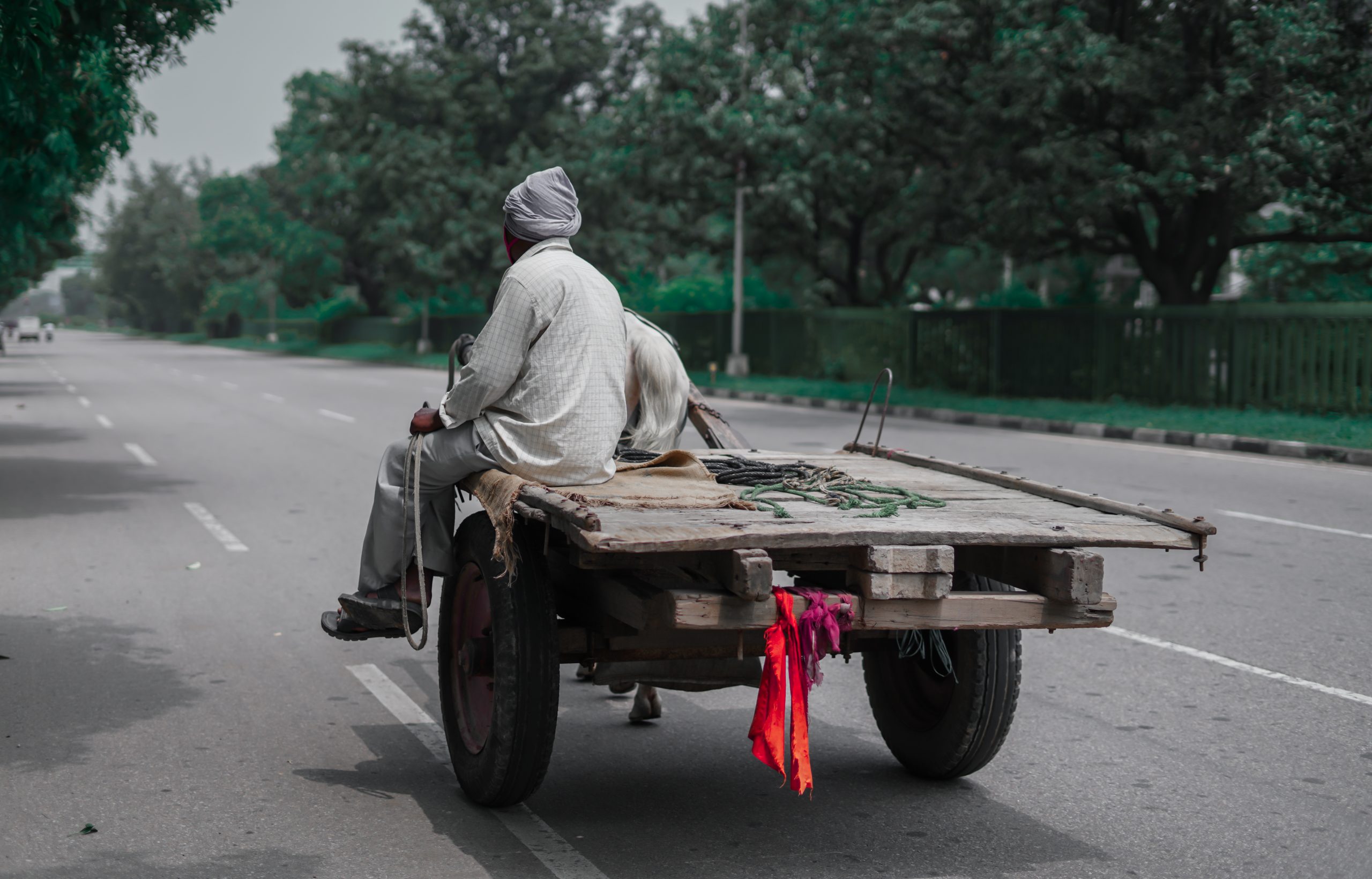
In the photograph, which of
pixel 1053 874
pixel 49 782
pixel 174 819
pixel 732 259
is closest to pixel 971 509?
pixel 1053 874

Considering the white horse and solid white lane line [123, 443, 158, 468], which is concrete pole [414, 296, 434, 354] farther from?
the white horse

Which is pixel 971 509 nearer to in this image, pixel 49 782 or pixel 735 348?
pixel 49 782

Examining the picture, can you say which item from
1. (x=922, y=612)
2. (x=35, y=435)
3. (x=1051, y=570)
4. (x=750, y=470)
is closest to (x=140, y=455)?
(x=35, y=435)

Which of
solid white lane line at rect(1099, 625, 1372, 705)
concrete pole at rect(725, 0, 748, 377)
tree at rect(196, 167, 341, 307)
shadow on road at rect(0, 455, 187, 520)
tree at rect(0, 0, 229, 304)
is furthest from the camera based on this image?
tree at rect(196, 167, 341, 307)

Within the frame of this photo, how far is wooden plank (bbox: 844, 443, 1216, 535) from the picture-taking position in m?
4.09

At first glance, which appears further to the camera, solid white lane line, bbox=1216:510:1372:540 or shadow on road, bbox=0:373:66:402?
shadow on road, bbox=0:373:66:402

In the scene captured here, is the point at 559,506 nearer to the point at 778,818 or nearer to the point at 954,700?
the point at 778,818

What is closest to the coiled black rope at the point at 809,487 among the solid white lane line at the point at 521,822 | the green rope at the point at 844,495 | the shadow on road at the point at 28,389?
the green rope at the point at 844,495

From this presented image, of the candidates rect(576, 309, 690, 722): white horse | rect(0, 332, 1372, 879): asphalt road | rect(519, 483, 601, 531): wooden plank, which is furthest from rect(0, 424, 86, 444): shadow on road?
rect(519, 483, 601, 531): wooden plank

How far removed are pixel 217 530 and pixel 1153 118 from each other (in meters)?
15.5

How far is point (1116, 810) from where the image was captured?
4605 millimetres

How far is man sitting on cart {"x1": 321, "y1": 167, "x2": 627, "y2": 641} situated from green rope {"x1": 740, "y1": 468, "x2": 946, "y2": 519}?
1.94 feet

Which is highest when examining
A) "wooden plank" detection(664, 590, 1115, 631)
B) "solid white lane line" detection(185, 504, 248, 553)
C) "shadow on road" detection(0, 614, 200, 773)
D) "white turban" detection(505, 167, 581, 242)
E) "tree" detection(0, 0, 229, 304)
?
"tree" detection(0, 0, 229, 304)

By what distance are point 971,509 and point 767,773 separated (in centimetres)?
130
